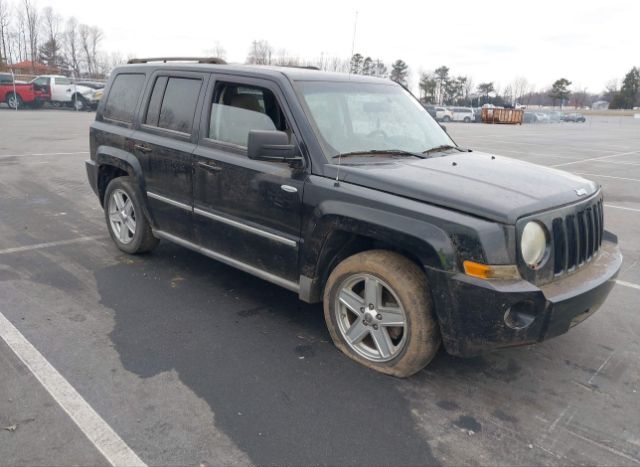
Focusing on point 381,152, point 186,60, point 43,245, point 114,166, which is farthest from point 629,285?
point 43,245

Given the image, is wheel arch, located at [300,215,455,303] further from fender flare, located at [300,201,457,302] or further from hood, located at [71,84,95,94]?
hood, located at [71,84,95,94]

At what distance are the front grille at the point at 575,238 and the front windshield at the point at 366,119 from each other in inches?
50.3

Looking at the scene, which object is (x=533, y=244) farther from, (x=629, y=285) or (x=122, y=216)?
(x=122, y=216)

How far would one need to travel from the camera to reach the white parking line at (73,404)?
2.69 m

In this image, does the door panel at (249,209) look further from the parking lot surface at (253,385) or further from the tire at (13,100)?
the tire at (13,100)

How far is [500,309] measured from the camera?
298cm

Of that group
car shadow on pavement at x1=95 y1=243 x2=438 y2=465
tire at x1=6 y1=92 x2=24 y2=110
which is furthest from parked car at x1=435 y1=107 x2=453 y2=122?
car shadow on pavement at x1=95 y1=243 x2=438 y2=465

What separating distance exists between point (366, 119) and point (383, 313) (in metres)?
1.57

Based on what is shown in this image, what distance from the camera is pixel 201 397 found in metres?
3.20

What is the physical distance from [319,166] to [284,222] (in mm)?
485

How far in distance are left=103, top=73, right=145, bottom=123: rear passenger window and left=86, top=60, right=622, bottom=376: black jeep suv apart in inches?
3.7

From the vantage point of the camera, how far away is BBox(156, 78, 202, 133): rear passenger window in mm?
4605

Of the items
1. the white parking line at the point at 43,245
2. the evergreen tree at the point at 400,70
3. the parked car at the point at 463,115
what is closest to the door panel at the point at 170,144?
the white parking line at the point at 43,245

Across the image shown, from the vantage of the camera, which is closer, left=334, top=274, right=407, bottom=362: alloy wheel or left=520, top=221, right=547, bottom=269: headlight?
left=520, top=221, right=547, bottom=269: headlight
